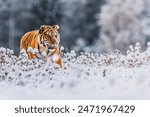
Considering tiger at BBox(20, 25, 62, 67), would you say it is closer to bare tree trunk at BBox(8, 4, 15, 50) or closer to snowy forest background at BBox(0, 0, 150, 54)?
snowy forest background at BBox(0, 0, 150, 54)

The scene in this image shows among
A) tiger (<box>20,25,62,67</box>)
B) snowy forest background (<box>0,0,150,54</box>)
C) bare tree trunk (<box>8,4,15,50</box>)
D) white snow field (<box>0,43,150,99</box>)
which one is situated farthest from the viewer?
bare tree trunk (<box>8,4,15,50</box>)

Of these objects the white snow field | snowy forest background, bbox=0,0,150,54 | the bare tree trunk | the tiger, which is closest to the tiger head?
the tiger

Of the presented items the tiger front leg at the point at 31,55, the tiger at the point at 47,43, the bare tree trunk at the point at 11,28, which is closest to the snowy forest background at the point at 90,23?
the bare tree trunk at the point at 11,28

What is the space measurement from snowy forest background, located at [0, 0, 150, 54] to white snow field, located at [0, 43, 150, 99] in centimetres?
1784

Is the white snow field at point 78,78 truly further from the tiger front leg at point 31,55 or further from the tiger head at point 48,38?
the tiger head at point 48,38

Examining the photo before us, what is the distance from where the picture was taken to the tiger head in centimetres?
1270

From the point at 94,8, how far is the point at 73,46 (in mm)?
2527

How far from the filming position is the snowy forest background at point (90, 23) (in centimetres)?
3200

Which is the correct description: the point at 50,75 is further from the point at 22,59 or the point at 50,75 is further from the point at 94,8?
the point at 94,8

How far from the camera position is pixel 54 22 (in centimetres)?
2931

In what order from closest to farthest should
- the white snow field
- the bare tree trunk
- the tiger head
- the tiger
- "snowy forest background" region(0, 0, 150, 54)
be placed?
the white snow field < the tiger < the tiger head < "snowy forest background" region(0, 0, 150, 54) < the bare tree trunk

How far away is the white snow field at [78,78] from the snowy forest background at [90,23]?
17837 millimetres

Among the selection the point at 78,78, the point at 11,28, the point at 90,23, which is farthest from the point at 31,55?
the point at 11,28

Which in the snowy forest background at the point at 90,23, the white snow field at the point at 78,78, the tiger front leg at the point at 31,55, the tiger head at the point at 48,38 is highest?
the snowy forest background at the point at 90,23
